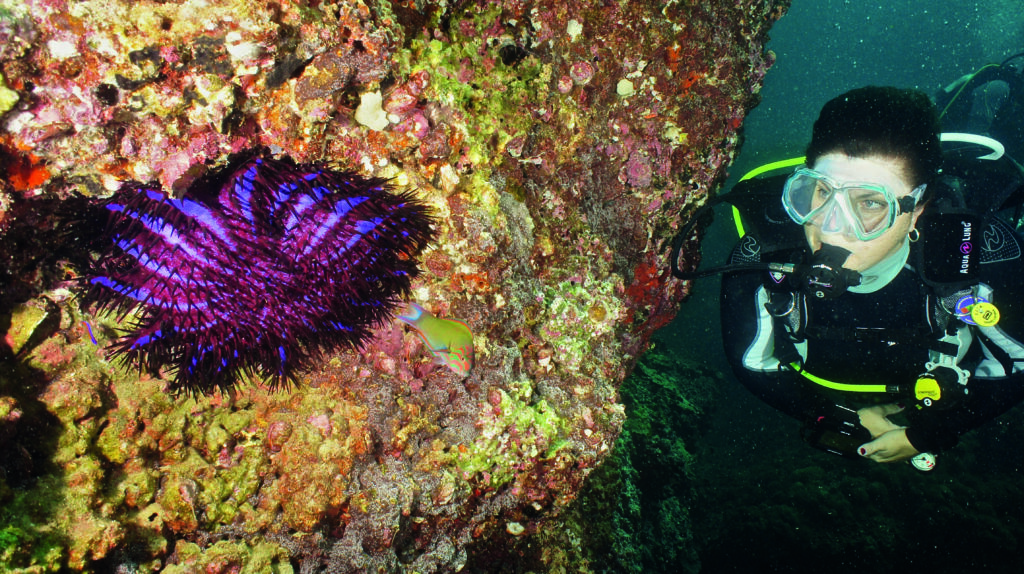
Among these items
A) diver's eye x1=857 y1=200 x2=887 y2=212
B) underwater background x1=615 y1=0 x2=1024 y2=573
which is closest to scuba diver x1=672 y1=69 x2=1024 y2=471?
diver's eye x1=857 y1=200 x2=887 y2=212

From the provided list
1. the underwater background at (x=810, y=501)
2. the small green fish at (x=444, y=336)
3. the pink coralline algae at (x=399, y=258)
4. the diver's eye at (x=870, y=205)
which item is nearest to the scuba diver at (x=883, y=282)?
the diver's eye at (x=870, y=205)

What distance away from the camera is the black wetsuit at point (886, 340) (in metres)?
3.44

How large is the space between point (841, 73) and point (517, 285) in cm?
5737

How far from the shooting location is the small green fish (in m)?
2.42

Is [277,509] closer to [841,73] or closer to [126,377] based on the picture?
[126,377]

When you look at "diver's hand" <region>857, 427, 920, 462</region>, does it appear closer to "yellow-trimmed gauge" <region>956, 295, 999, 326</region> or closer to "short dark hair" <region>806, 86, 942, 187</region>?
"yellow-trimmed gauge" <region>956, 295, 999, 326</region>

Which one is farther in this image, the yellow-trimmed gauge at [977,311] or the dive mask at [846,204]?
the yellow-trimmed gauge at [977,311]

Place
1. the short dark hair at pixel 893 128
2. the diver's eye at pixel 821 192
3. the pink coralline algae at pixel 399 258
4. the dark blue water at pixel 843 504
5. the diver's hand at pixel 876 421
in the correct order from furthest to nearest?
the dark blue water at pixel 843 504
the diver's hand at pixel 876 421
the diver's eye at pixel 821 192
the short dark hair at pixel 893 128
the pink coralline algae at pixel 399 258

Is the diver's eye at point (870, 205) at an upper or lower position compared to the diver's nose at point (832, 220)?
upper

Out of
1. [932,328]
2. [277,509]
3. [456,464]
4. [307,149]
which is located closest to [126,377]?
[277,509]

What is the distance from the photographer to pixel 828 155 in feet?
11.0

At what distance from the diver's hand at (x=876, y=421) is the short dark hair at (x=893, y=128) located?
205 centimetres

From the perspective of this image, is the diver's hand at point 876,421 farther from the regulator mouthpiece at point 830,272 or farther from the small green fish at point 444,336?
the small green fish at point 444,336

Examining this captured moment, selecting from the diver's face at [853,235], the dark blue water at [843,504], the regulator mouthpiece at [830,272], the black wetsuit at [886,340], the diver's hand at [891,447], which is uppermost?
the diver's face at [853,235]
